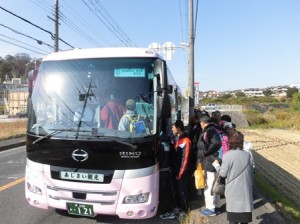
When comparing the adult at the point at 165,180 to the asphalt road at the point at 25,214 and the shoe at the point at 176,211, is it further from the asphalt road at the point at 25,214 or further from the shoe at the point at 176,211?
the asphalt road at the point at 25,214

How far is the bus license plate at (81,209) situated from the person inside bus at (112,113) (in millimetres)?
→ 1160

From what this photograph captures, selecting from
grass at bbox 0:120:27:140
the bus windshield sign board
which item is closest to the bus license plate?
the bus windshield sign board

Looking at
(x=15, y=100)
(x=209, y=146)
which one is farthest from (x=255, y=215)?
(x=15, y=100)

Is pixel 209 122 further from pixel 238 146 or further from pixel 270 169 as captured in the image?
pixel 270 169

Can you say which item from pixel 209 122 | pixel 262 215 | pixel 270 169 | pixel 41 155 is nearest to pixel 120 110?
pixel 41 155

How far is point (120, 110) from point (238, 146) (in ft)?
5.66

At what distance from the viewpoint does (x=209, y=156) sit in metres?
5.49

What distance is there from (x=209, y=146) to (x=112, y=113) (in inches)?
67.5

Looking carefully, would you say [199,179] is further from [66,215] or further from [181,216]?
[66,215]

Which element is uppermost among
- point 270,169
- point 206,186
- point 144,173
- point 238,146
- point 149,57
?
point 149,57

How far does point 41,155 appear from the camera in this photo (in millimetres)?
4871

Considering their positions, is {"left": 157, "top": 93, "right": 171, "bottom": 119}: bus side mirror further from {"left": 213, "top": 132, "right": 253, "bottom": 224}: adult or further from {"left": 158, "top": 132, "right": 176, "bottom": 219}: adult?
{"left": 213, "top": 132, "right": 253, "bottom": 224}: adult

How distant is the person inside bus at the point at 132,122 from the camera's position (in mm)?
4715

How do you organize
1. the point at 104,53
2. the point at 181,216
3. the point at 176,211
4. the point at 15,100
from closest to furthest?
the point at 104,53 < the point at 181,216 < the point at 176,211 < the point at 15,100
